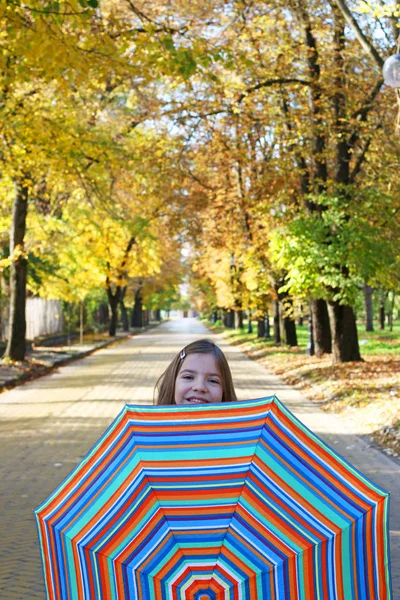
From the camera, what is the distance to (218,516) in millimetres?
2900

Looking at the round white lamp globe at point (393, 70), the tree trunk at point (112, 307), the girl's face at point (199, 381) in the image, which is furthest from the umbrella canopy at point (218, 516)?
the tree trunk at point (112, 307)

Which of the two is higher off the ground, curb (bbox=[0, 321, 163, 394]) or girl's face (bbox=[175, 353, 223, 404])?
girl's face (bbox=[175, 353, 223, 404])

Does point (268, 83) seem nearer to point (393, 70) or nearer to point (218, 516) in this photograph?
point (393, 70)

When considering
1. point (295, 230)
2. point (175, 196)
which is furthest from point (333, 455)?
point (175, 196)

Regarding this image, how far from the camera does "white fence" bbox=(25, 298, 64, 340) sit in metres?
39.4

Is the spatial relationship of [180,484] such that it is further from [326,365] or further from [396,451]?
Answer: [326,365]

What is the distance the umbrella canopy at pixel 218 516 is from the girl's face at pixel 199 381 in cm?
69

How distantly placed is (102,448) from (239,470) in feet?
1.67

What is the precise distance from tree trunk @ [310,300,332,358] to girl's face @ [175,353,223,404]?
22180 millimetres

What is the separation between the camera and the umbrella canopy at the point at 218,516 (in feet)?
9.41

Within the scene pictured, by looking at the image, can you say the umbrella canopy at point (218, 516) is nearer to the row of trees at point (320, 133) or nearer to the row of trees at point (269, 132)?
the row of trees at point (269, 132)

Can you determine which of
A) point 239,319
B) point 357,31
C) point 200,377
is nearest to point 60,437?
point 357,31

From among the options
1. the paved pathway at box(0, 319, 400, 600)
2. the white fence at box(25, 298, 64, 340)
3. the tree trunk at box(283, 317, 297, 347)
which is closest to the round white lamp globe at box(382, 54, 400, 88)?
the paved pathway at box(0, 319, 400, 600)

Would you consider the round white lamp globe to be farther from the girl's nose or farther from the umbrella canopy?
the umbrella canopy
